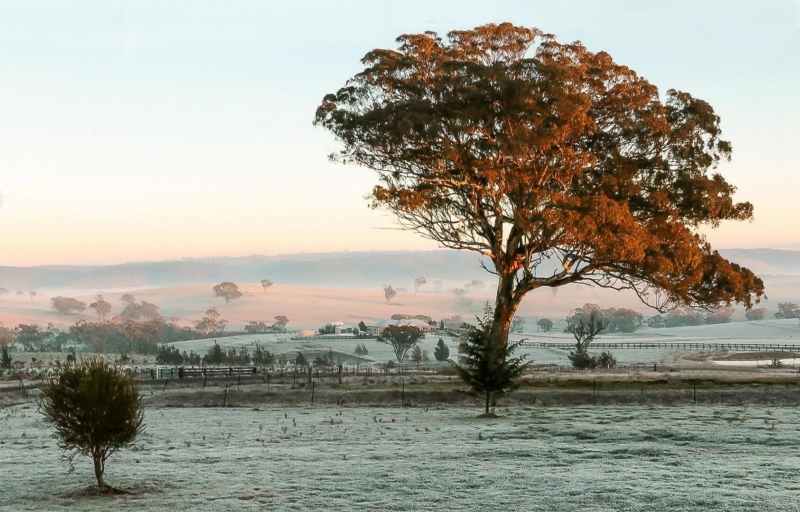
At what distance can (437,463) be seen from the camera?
2094 cm

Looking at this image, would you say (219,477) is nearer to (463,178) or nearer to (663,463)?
(663,463)

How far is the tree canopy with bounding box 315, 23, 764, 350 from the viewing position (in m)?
37.3

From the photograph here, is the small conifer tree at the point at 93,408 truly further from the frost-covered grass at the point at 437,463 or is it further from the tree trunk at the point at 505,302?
the tree trunk at the point at 505,302

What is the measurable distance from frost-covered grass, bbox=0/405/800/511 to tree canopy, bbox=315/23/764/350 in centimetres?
895

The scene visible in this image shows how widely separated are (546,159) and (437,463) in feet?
68.7

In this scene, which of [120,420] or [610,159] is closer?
[120,420]

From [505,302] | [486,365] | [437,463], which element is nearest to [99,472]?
[437,463]

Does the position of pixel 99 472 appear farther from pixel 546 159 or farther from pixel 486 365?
pixel 546 159

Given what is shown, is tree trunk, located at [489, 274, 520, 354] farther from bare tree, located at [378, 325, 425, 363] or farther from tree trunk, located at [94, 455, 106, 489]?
bare tree, located at [378, 325, 425, 363]

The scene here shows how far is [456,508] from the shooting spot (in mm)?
16156

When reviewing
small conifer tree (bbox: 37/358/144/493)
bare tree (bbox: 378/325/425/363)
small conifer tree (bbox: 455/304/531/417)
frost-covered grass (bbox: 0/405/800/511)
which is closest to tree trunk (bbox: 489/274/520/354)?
small conifer tree (bbox: 455/304/531/417)

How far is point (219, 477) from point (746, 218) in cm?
2911

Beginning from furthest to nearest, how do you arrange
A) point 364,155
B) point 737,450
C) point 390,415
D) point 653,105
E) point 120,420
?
point 364,155, point 653,105, point 390,415, point 737,450, point 120,420

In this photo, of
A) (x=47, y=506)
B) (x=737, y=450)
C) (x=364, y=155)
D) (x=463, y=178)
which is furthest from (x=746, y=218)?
(x=47, y=506)
